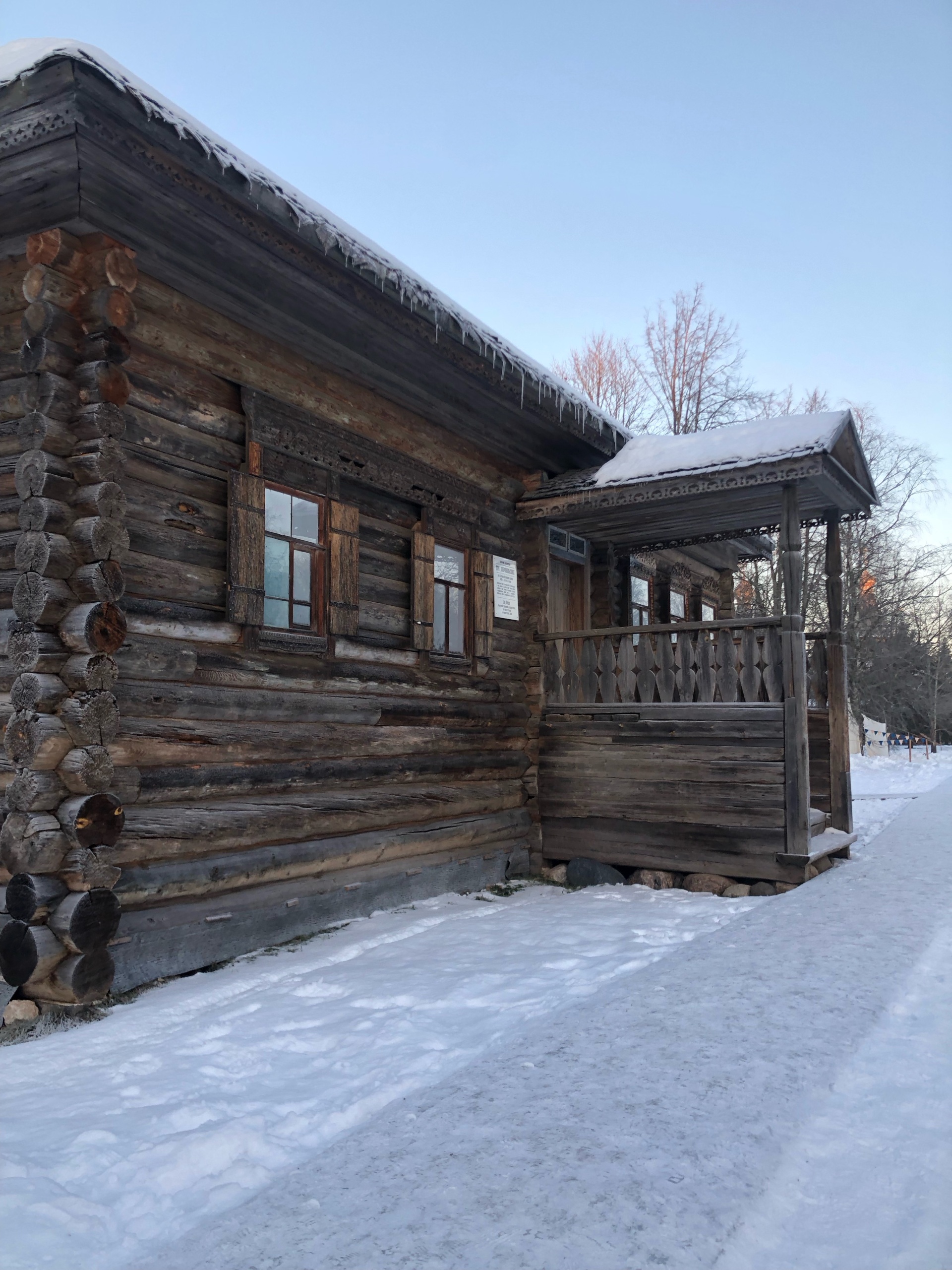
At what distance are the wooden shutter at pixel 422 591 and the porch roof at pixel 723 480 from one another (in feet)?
5.59

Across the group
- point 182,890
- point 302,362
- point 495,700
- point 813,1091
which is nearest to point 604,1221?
point 813,1091

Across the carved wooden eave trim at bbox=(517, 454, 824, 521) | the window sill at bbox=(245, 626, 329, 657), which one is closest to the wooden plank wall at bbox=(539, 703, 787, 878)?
the carved wooden eave trim at bbox=(517, 454, 824, 521)

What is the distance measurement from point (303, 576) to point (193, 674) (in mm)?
1260

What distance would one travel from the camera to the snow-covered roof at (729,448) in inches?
304

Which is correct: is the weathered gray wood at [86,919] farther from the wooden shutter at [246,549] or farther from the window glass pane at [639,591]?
the window glass pane at [639,591]

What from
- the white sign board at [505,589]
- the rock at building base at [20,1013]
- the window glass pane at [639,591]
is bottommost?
the rock at building base at [20,1013]

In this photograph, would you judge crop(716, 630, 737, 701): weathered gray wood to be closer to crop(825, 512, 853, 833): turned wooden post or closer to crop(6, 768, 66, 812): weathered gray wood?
crop(825, 512, 853, 833): turned wooden post

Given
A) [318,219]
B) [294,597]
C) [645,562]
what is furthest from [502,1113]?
[645,562]

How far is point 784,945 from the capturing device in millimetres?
5688

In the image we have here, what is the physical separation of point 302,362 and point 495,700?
3.61 m

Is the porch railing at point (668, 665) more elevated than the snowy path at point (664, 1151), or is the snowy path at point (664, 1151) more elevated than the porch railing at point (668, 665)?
the porch railing at point (668, 665)

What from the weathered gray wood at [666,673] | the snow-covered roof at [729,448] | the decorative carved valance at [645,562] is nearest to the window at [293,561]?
the snow-covered roof at [729,448]

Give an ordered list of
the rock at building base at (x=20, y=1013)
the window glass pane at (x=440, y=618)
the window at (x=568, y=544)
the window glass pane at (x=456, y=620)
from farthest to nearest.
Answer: the window at (x=568, y=544) → the window glass pane at (x=456, y=620) → the window glass pane at (x=440, y=618) → the rock at building base at (x=20, y=1013)

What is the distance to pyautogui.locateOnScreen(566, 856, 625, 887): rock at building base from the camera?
28.1 feet
